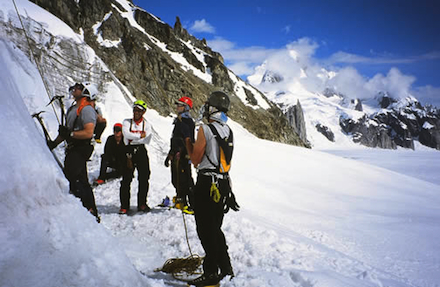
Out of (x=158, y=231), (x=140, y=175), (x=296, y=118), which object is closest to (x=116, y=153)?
(x=140, y=175)

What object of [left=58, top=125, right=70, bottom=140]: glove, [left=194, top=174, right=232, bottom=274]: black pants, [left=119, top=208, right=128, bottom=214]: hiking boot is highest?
[left=58, top=125, right=70, bottom=140]: glove

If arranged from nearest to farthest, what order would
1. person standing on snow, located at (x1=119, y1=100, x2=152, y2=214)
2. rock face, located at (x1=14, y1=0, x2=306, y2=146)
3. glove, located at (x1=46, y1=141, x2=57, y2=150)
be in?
glove, located at (x1=46, y1=141, x2=57, y2=150) < person standing on snow, located at (x1=119, y1=100, x2=152, y2=214) < rock face, located at (x1=14, y1=0, x2=306, y2=146)

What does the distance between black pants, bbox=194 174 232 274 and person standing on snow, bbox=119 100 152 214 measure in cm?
274

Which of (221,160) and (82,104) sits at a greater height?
(82,104)

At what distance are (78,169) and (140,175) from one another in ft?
5.47

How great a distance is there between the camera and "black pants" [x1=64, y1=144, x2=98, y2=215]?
4.05 metres

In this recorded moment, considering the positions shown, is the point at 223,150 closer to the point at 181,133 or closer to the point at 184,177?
the point at 181,133

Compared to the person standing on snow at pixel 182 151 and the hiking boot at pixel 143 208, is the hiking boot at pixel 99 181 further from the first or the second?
the person standing on snow at pixel 182 151

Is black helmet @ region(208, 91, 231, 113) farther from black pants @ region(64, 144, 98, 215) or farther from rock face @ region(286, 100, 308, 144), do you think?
rock face @ region(286, 100, 308, 144)

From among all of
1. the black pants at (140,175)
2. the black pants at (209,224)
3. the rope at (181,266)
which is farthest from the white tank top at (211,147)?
the black pants at (140,175)

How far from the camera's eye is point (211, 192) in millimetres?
3027

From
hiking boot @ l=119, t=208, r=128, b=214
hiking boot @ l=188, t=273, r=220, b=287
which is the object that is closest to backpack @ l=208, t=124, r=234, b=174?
hiking boot @ l=188, t=273, r=220, b=287

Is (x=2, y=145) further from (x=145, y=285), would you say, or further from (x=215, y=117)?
(x=215, y=117)

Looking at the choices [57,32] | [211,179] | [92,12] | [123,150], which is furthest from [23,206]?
[92,12]
